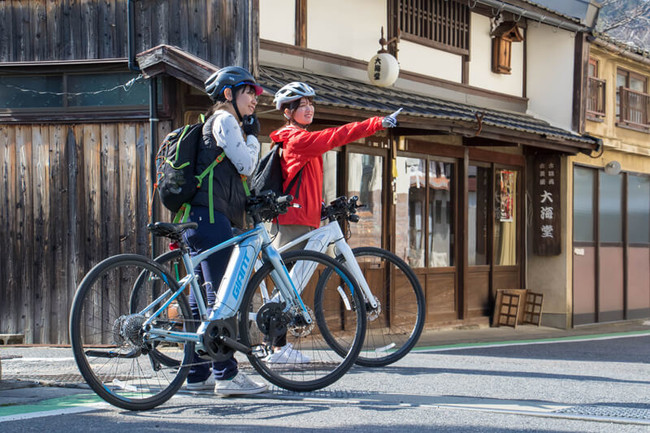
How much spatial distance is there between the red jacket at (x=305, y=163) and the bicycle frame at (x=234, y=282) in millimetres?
1030

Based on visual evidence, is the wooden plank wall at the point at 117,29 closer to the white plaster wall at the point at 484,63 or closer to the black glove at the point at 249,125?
the black glove at the point at 249,125

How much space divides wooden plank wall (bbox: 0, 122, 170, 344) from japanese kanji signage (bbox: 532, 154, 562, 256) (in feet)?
26.0

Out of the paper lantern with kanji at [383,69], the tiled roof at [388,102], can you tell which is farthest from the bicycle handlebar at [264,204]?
the paper lantern with kanji at [383,69]

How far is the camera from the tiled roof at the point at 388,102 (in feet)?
32.9

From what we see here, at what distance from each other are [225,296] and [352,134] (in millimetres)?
1411

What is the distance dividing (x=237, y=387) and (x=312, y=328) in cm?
56

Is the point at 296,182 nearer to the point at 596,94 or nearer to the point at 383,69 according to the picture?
the point at 383,69

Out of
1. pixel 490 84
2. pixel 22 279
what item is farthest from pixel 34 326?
pixel 490 84

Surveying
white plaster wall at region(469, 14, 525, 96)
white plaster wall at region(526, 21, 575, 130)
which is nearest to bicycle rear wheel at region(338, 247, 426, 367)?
white plaster wall at region(469, 14, 525, 96)

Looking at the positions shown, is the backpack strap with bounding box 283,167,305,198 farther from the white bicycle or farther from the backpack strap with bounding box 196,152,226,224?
the backpack strap with bounding box 196,152,226,224

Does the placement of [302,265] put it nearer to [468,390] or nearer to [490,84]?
[468,390]

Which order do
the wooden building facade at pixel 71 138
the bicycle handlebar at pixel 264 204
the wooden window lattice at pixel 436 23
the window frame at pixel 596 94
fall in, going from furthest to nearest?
the window frame at pixel 596 94 < the wooden window lattice at pixel 436 23 < the wooden building facade at pixel 71 138 < the bicycle handlebar at pixel 264 204

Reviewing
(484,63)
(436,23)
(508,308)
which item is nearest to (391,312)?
(436,23)

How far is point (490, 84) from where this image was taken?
1520 cm
